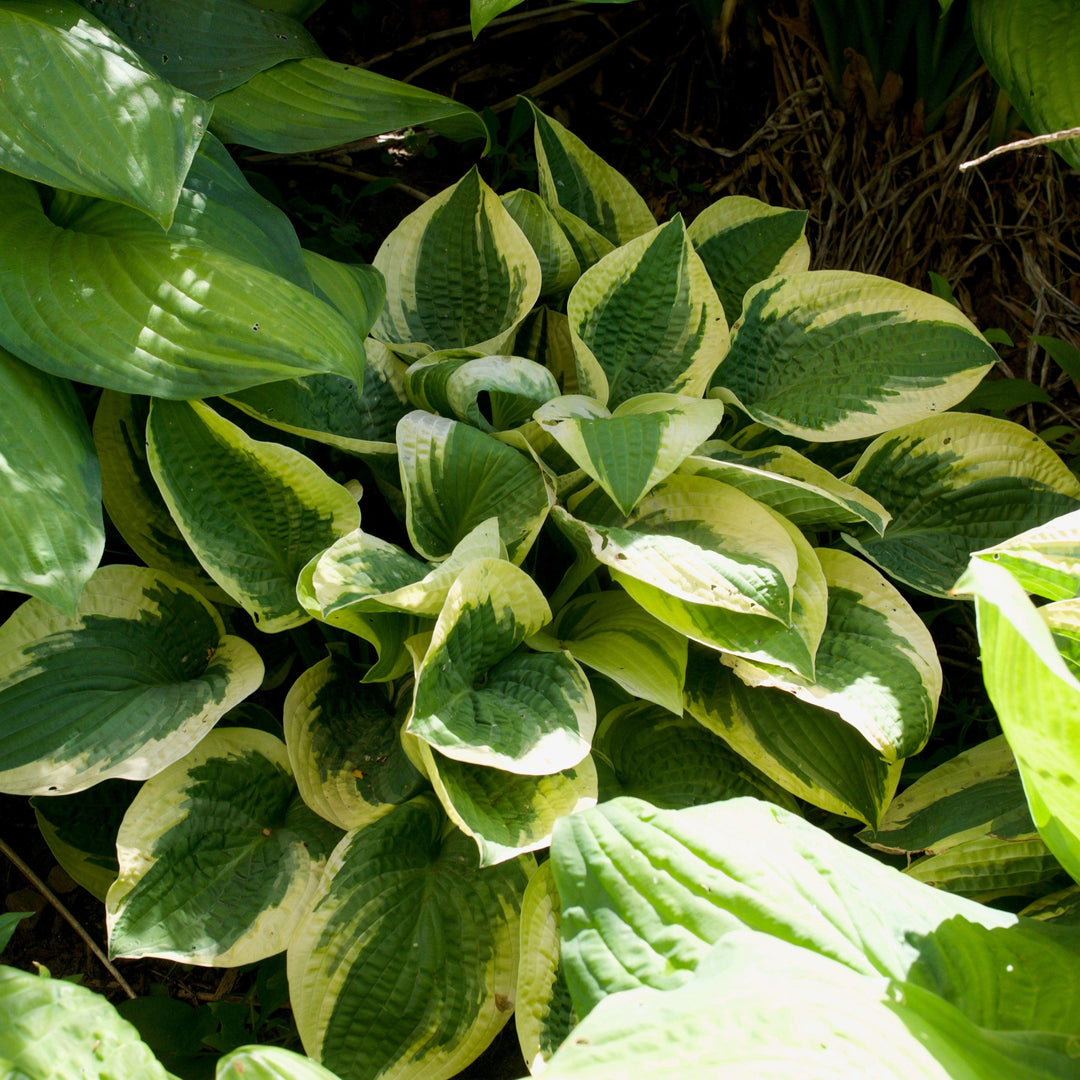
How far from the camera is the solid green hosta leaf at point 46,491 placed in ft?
2.47

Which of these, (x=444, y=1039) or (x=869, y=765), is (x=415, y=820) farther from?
(x=869, y=765)

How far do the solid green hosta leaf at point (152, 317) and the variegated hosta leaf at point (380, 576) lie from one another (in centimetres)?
18

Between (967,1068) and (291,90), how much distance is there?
1.20 metres

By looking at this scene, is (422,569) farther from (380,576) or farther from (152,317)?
(152,317)

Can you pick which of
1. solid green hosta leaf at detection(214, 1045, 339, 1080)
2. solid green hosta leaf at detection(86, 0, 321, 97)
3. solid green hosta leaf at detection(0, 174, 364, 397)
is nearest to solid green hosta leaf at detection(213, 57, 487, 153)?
solid green hosta leaf at detection(86, 0, 321, 97)

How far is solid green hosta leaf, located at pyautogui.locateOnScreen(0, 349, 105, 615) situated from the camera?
754mm

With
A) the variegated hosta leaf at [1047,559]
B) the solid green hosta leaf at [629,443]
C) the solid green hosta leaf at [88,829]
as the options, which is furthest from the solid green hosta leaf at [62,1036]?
the variegated hosta leaf at [1047,559]

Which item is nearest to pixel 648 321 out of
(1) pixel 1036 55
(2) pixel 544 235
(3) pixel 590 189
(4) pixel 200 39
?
(2) pixel 544 235

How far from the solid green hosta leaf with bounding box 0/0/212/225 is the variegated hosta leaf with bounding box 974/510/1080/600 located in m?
0.74

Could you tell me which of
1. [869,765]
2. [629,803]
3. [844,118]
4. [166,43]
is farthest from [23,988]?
[844,118]

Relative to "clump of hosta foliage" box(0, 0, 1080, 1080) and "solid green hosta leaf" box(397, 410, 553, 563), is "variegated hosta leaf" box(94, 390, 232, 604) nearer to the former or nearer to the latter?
"clump of hosta foliage" box(0, 0, 1080, 1080)

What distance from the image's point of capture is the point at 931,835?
979 millimetres

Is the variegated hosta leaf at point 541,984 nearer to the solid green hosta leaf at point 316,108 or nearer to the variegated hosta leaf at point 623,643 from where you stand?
the variegated hosta leaf at point 623,643

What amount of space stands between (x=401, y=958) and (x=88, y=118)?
816mm
